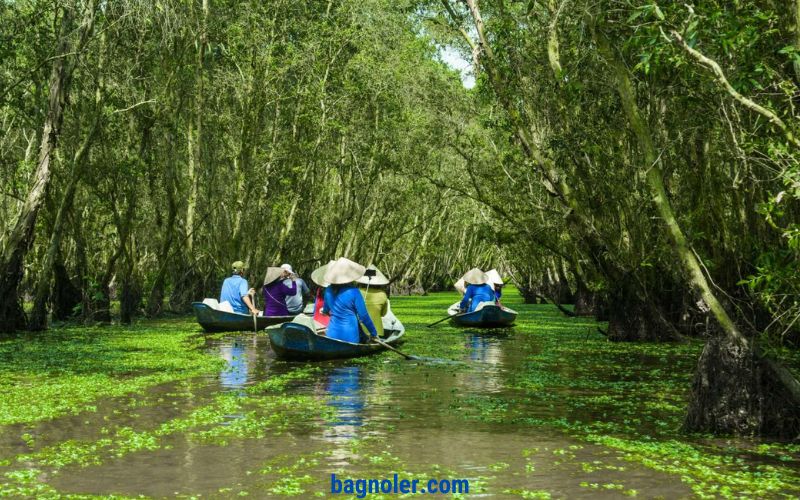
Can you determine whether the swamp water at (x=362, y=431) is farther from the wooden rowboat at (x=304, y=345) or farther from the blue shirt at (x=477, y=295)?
the blue shirt at (x=477, y=295)

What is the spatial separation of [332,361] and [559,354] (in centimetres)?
417

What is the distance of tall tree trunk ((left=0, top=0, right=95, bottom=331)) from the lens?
1956 centimetres

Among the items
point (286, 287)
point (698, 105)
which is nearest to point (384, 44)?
point (286, 287)

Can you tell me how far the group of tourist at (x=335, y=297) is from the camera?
16.0 m

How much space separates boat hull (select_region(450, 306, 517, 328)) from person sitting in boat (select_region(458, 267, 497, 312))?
0.74 m

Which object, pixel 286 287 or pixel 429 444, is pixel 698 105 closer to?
pixel 429 444

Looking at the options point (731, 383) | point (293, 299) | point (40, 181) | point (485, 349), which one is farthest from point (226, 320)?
point (731, 383)

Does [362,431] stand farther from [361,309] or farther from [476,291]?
[476,291]

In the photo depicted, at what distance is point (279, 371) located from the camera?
14648 millimetres

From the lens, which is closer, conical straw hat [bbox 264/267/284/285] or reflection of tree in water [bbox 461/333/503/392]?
reflection of tree in water [bbox 461/333/503/392]

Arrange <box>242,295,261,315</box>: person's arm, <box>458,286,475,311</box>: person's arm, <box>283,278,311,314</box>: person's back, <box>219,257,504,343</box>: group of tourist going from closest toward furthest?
<box>219,257,504,343</box>: group of tourist < <box>242,295,261,315</box>: person's arm < <box>283,278,311,314</box>: person's back < <box>458,286,475,311</box>: person's arm

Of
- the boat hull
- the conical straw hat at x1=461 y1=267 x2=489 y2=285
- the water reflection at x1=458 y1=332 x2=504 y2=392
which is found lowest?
the water reflection at x1=458 y1=332 x2=504 y2=392

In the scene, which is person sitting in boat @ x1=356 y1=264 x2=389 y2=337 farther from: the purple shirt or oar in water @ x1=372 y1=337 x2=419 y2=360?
the purple shirt

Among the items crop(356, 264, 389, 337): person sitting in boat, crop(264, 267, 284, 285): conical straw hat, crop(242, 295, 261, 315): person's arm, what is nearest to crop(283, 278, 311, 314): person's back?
crop(264, 267, 284, 285): conical straw hat
